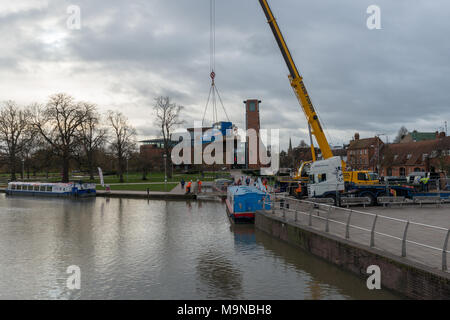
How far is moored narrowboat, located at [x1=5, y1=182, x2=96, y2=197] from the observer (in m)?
44.3

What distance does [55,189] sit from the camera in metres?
45.9

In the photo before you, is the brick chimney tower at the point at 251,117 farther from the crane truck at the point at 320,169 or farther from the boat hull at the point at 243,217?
the boat hull at the point at 243,217

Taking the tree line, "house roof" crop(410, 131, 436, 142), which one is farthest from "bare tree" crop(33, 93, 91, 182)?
"house roof" crop(410, 131, 436, 142)

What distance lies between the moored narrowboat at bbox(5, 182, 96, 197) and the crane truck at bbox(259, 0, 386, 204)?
88.7 ft

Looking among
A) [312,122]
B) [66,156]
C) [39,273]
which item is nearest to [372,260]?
[39,273]

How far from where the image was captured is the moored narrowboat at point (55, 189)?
Answer: 1743 inches

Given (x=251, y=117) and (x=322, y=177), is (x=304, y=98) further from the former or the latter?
(x=251, y=117)

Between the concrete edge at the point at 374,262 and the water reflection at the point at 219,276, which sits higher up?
the concrete edge at the point at 374,262

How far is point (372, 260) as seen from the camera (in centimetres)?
1056

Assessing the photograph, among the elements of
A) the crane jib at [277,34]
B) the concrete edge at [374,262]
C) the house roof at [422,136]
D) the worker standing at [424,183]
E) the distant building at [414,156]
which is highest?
the crane jib at [277,34]

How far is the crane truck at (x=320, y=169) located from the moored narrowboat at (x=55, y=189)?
27.0 meters

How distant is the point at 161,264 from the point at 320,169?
1499 centimetres

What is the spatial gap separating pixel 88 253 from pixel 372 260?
1087cm

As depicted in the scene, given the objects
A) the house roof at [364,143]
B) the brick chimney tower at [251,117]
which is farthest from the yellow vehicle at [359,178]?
the brick chimney tower at [251,117]
